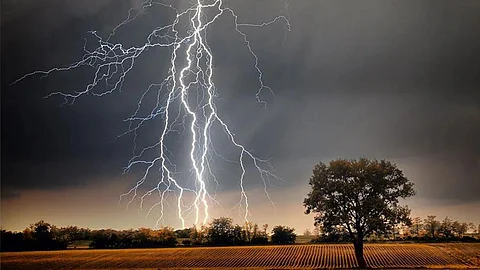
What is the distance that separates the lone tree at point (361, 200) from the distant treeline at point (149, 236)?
511 centimetres

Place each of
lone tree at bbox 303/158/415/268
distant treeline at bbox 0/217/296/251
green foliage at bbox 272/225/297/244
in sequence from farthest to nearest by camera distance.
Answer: distant treeline at bbox 0/217/296/251, green foliage at bbox 272/225/297/244, lone tree at bbox 303/158/415/268

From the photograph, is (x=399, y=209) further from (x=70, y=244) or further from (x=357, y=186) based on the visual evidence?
(x=70, y=244)

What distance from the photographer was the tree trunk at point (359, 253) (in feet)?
69.9

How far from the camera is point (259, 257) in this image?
2441 cm

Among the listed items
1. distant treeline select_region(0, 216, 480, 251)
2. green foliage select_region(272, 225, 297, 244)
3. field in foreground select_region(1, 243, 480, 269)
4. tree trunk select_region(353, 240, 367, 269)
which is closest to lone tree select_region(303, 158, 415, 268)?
tree trunk select_region(353, 240, 367, 269)

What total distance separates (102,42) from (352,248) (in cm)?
1704

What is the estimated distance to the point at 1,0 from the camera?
25.2 metres

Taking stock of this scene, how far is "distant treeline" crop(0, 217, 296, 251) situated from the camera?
26.8 meters

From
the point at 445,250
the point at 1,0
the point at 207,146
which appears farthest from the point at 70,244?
the point at 445,250

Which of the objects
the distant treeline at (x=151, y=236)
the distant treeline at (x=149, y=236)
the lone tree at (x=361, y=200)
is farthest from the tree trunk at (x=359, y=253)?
the distant treeline at (x=149, y=236)

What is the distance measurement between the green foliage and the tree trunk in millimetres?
5290

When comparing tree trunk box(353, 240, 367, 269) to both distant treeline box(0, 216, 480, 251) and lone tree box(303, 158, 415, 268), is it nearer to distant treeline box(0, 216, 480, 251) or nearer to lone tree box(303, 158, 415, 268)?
lone tree box(303, 158, 415, 268)

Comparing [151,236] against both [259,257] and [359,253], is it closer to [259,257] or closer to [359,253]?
[259,257]

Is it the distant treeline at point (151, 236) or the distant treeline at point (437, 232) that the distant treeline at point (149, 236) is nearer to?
the distant treeline at point (151, 236)
